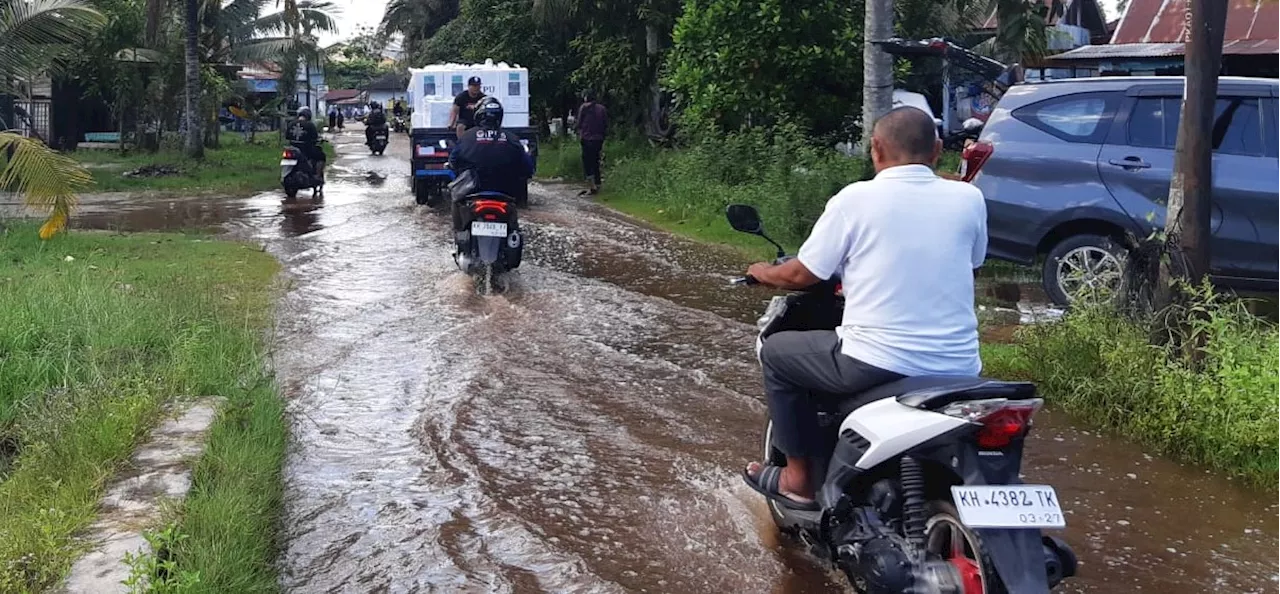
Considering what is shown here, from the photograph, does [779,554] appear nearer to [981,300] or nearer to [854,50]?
[981,300]

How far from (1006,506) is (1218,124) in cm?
618

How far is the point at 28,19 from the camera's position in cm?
1384

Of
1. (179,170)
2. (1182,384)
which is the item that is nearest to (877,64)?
(1182,384)

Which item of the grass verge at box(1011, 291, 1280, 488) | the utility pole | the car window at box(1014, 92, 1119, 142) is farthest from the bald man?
the car window at box(1014, 92, 1119, 142)

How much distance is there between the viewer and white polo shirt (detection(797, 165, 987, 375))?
3.62 m

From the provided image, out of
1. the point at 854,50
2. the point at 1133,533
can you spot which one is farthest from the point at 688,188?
the point at 1133,533

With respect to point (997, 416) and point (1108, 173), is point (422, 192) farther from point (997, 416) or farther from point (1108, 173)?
point (997, 416)

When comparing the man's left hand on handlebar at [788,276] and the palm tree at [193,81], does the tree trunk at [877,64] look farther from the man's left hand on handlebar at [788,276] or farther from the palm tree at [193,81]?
the palm tree at [193,81]

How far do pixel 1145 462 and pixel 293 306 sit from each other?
6.43 m

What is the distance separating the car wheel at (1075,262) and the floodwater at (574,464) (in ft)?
0.93

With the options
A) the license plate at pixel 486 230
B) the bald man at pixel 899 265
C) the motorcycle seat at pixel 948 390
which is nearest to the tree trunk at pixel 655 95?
the license plate at pixel 486 230

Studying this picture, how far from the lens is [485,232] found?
980 centimetres

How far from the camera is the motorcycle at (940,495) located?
324cm

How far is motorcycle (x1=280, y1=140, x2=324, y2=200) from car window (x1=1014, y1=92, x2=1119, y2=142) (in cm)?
1277
